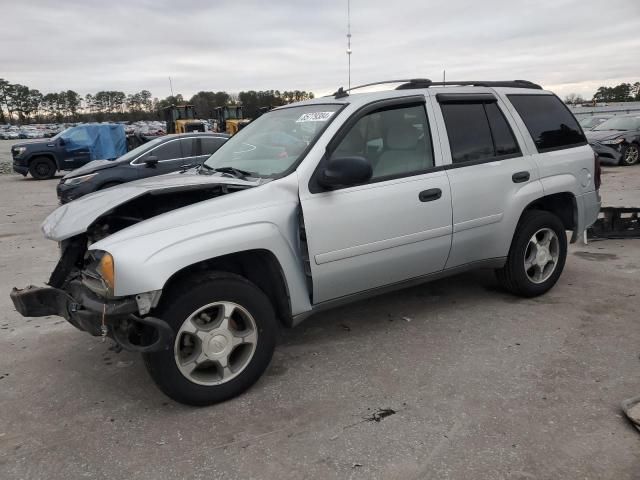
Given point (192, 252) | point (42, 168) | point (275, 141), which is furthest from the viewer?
point (42, 168)

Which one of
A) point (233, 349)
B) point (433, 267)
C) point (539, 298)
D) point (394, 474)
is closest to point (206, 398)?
point (233, 349)

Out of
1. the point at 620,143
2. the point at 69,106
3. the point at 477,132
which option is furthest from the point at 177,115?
the point at 69,106

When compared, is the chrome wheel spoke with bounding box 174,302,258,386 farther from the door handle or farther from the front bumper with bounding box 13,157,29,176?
the front bumper with bounding box 13,157,29,176

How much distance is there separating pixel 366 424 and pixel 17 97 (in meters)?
A: 130

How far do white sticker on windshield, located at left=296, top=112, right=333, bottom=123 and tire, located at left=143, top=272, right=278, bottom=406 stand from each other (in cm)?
131

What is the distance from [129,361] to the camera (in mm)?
3721

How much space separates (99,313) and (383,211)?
186 cm

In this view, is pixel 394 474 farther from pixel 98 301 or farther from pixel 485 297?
pixel 485 297

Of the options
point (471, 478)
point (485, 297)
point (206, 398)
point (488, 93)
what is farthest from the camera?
point (485, 297)

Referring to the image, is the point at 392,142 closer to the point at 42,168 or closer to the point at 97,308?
the point at 97,308

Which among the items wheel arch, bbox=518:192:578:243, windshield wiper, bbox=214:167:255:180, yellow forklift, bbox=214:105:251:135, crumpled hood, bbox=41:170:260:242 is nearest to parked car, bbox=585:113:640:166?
wheel arch, bbox=518:192:578:243

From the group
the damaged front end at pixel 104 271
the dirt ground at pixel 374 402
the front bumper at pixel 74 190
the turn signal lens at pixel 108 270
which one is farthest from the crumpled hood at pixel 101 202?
the front bumper at pixel 74 190

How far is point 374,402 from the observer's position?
120 inches

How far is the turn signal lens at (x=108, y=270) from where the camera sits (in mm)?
2693
